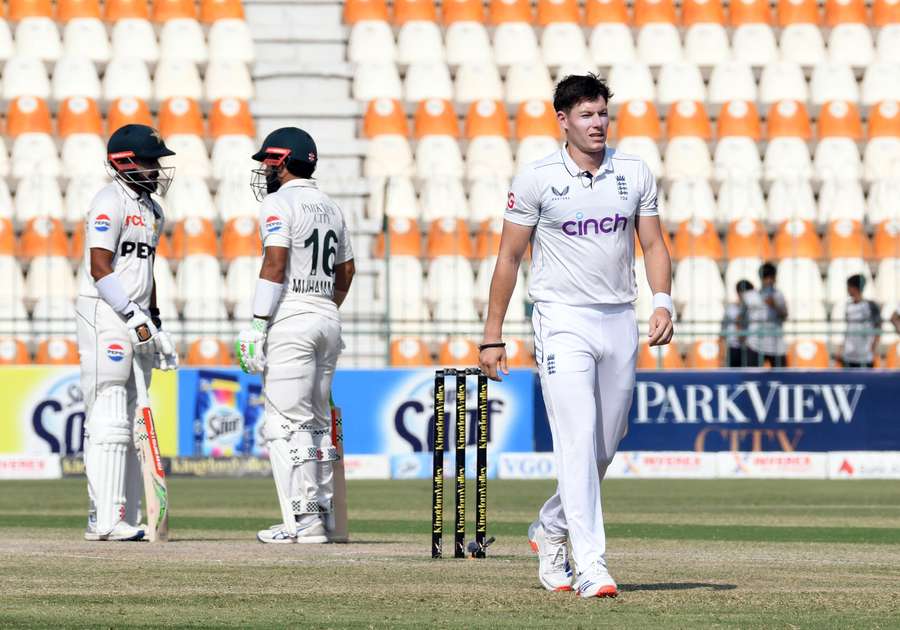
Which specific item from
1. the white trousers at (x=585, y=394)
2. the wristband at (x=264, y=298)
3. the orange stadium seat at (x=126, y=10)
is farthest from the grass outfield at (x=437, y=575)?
the orange stadium seat at (x=126, y=10)

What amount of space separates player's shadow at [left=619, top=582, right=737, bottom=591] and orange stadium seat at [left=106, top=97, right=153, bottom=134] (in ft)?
50.2

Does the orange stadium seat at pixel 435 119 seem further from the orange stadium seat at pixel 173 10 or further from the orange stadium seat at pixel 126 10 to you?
the orange stadium seat at pixel 126 10

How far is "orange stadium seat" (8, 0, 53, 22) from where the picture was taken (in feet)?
73.7

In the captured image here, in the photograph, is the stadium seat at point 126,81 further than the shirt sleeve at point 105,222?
Yes

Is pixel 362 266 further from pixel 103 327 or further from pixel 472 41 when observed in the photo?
pixel 103 327

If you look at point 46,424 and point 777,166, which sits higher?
point 777,166

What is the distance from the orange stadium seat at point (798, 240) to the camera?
2031 cm

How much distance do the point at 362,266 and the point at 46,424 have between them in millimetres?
4192

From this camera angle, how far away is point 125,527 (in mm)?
9094

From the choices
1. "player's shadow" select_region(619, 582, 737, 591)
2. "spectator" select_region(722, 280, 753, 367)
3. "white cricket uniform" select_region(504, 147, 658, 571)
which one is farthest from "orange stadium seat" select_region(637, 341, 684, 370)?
"white cricket uniform" select_region(504, 147, 658, 571)

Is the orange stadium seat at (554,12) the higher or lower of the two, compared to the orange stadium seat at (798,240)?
higher

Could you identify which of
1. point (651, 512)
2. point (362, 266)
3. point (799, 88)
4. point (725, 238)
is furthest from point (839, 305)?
point (651, 512)

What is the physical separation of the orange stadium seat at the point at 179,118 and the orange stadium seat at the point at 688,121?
5.72m

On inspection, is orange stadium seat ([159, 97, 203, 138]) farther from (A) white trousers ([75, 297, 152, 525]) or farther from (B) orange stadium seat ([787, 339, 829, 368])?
(A) white trousers ([75, 297, 152, 525])
